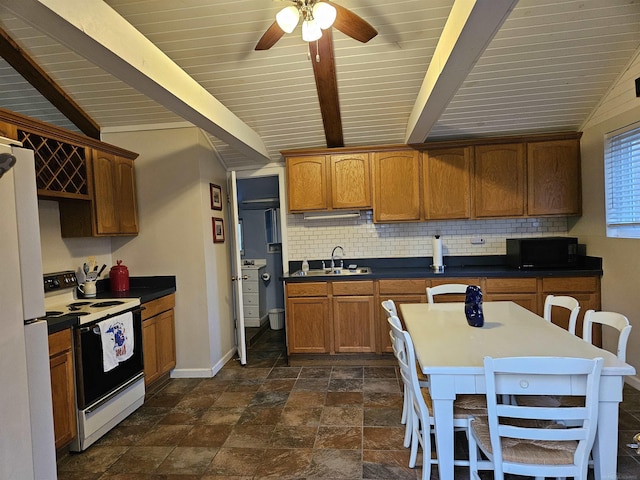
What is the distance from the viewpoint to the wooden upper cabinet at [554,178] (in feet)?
12.6

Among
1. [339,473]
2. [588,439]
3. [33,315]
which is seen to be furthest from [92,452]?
[588,439]

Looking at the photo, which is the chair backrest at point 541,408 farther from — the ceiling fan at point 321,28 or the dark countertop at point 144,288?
the dark countertop at point 144,288

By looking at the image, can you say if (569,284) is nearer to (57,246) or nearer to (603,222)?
(603,222)

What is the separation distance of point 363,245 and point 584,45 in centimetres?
265

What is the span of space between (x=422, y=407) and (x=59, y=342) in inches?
84.2

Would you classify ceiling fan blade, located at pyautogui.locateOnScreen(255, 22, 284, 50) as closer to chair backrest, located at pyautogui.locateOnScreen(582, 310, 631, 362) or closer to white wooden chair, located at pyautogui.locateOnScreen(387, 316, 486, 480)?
white wooden chair, located at pyautogui.locateOnScreen(387, 316, 486, 480)

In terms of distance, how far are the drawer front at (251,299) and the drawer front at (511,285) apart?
3.01m

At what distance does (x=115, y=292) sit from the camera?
3502 mm

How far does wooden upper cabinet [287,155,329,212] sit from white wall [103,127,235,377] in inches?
36.5

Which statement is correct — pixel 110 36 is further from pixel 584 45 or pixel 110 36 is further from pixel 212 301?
pixel 584 45

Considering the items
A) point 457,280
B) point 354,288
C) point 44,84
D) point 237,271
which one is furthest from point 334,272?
point 44,84

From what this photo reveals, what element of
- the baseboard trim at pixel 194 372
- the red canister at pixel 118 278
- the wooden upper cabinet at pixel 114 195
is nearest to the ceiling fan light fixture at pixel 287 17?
the wooden upper cabinet at pixel 114 195

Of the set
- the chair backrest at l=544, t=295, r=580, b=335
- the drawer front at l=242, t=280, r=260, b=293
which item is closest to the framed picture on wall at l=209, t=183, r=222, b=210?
the drawer front at l=242, t=280, r=260, b=293

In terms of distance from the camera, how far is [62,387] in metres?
2.33
